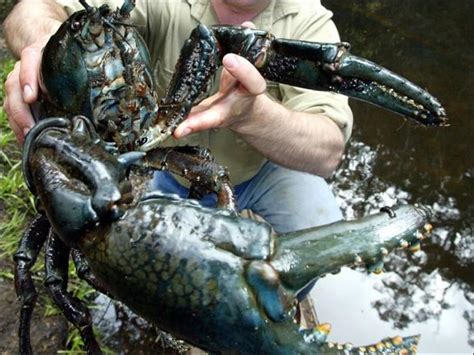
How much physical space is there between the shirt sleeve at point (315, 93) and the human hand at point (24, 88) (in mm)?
1264

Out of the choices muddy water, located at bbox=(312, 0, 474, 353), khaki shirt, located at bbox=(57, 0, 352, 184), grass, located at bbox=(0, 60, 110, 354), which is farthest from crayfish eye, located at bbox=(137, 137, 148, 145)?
muddy water, located at bbox=(312, 0, 474, 353)

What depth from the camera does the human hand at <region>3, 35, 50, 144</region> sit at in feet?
7.43

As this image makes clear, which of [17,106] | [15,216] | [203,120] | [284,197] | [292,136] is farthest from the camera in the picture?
[15,216]

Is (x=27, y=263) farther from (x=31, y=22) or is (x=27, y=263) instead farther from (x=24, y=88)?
(x=31, y=22)

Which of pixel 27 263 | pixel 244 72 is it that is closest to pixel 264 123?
pixel 244 72

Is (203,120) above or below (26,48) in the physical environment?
below

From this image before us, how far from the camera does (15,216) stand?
3.50 metres

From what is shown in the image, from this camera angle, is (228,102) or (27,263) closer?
(228,102)

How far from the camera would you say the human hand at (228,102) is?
2.12 meters

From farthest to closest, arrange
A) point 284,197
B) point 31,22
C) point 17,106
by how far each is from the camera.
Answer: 1. point 284,197
2. point 31,22
3. point 17,106

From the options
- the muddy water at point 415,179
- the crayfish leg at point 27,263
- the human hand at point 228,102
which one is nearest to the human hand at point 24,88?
the crayfish leg at point 27,263

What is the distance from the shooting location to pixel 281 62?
7.52 ft

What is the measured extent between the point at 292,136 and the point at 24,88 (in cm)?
117

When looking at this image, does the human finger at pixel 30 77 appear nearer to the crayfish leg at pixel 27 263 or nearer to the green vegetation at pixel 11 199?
the crayfish leg at pixel 27 263
